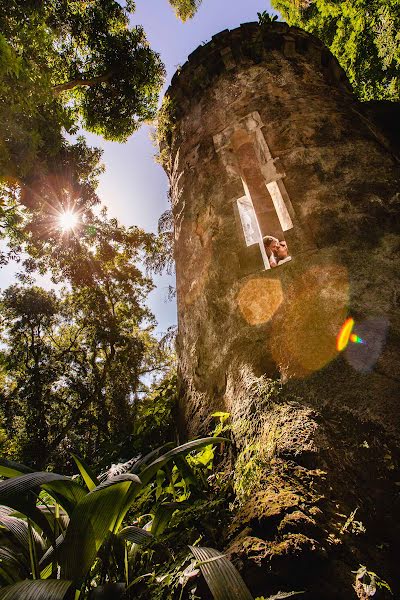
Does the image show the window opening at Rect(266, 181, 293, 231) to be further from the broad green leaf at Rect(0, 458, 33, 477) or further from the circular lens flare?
the circular lens flare

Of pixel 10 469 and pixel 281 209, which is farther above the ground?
pixel 281 209

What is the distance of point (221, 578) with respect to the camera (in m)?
1.03

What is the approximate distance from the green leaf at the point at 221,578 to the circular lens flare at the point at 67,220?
34.5 feet

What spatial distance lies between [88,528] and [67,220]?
10595mm

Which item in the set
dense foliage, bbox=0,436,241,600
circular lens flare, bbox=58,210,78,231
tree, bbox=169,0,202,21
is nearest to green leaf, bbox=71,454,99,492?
dense foliage, bbox=0,436,241,600

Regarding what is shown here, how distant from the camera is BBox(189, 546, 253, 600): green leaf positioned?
975 millimetres

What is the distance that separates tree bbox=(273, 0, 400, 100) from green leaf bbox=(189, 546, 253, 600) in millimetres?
9925

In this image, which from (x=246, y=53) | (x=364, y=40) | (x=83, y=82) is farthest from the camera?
(x=364, y=40)

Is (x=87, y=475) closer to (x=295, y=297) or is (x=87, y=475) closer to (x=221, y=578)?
(x=221, y=578)

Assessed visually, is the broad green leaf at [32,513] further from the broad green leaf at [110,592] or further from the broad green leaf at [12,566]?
the broad green leaf at [110,592]

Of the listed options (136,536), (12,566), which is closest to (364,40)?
(136,536)

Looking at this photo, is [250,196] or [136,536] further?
[250,196]

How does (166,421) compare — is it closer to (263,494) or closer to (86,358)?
(263,494)

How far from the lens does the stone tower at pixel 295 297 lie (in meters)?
1.68
